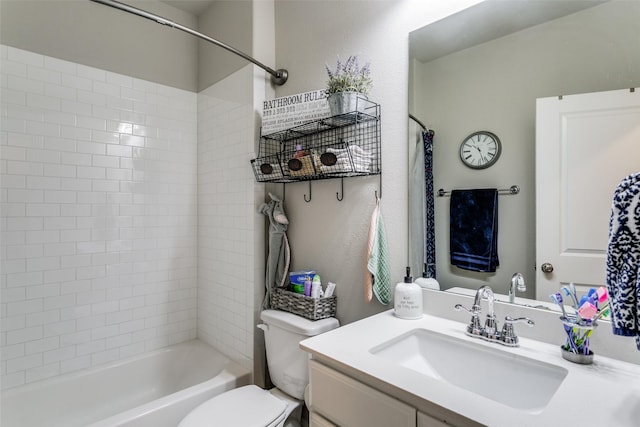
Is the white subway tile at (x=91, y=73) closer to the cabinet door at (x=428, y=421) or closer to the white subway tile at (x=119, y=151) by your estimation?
the white subway tile at (x=119, y=151)

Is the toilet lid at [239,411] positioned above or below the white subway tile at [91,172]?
below

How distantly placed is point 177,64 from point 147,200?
3.19 ft

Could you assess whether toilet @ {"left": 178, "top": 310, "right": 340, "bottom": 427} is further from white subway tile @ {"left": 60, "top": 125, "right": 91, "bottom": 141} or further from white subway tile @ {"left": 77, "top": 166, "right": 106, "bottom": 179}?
white subway tile @ {"left": 60, "top": 125, "right": 91, "bottom": 141}

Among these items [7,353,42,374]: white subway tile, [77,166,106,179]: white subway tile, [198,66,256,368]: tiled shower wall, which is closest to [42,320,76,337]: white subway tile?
[7,353,42,374]: white subway tile

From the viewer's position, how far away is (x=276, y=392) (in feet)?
5.39

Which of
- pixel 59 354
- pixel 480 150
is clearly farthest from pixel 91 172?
pixel 480 150

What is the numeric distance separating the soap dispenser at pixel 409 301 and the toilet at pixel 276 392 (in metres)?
0.40

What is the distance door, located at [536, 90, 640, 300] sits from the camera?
37.1 inches

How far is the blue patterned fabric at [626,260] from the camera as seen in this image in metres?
0.72

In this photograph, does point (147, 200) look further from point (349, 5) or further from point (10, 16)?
point (349, 5)

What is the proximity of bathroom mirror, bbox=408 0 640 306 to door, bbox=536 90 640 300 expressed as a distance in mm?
31

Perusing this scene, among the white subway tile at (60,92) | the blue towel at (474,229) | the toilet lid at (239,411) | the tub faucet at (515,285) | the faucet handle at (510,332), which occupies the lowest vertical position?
the toilet lid at (239,411)

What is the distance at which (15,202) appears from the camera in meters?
1.73

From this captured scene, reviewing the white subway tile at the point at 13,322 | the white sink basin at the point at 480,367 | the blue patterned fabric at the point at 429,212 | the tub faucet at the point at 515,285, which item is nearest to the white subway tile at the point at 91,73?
the white subway tile at the point at 13,322
